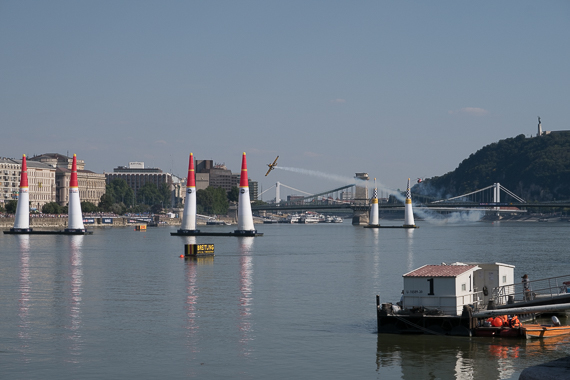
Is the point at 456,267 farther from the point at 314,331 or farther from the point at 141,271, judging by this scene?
the point at 141,271

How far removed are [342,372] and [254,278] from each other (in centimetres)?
2146

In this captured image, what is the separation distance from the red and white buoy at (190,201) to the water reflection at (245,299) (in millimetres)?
19011

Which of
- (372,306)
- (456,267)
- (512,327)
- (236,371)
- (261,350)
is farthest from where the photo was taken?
(372,306)

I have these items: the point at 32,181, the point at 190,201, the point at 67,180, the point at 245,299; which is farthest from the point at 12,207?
the point at 245,299

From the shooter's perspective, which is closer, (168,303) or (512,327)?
(512,327)

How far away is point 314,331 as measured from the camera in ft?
83.3

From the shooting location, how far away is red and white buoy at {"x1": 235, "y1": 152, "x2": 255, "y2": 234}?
75.4 metres

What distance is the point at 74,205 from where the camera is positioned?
85562 millimetres

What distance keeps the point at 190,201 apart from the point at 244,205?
6.24m

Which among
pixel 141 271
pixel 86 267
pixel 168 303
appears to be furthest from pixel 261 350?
pixel 86 267

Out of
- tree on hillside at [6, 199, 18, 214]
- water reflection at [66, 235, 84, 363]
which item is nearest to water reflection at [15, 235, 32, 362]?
water reflection at [66, 235, 84, 363]

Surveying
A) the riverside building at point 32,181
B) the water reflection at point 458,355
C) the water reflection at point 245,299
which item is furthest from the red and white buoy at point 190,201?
the riverside building at point 32,181

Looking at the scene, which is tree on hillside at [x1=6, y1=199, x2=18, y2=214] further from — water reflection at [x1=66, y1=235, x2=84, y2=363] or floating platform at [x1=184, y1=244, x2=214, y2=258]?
floating platform at [x1=184, y1=244, x2=214, y2=258]

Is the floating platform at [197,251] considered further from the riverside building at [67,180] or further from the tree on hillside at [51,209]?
the riverside building at [67,180]
